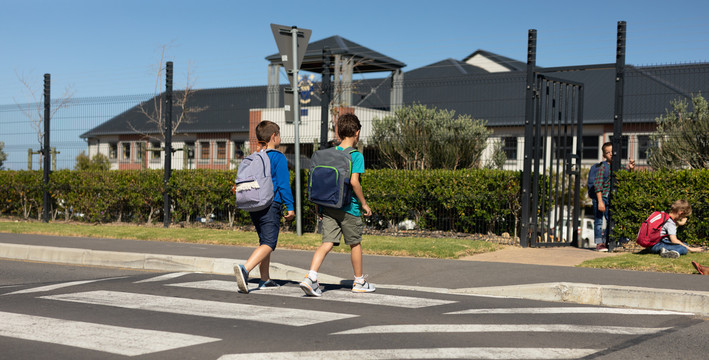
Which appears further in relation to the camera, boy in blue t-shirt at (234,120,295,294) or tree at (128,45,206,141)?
tree at (128,45,206,141)

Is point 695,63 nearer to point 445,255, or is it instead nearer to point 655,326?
point 445,255

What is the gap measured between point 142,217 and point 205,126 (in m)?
27.6

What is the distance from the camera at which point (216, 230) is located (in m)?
15.4

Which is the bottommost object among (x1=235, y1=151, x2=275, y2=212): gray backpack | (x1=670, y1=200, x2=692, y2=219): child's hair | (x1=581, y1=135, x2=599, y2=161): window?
(x1=670, y1=200, x2=692, y2=219): child's hair

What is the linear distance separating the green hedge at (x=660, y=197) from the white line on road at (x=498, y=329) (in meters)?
5.64

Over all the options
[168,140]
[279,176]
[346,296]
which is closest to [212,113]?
[168,140]

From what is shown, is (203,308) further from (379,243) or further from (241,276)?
(379,243)

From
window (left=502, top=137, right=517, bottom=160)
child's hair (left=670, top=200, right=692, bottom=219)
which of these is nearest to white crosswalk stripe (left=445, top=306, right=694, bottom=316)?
child's hair (left=670, top=200, right=692, bottom=219)

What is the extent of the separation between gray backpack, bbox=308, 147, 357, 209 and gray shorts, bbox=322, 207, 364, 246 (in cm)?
16

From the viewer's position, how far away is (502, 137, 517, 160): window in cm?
1865

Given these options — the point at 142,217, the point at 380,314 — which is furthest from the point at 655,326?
the point at 142,217

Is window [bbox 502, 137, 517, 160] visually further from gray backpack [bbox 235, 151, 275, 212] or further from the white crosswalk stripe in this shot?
gray backpack [bbox 235, 151, 275, 212]

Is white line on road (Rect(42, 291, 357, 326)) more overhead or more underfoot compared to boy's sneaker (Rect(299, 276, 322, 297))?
more underfoot

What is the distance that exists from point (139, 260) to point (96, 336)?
5.20m
